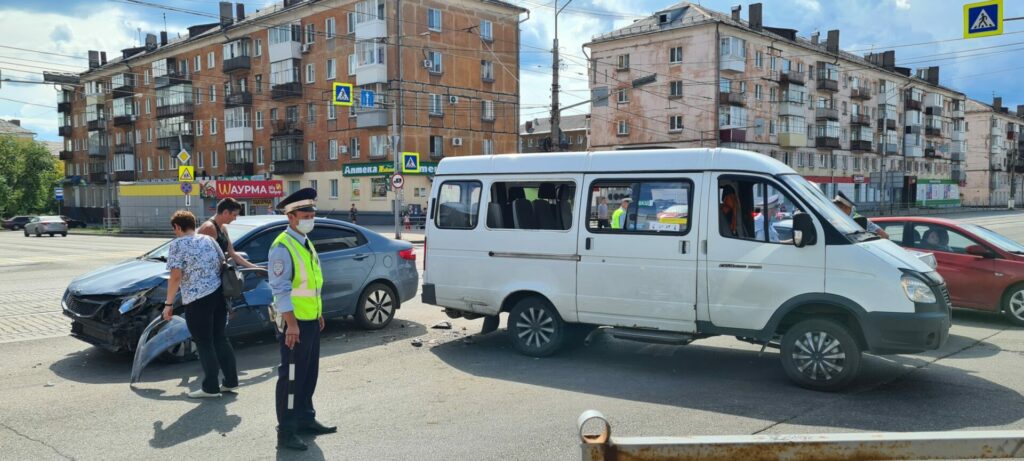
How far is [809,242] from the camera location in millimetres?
6238

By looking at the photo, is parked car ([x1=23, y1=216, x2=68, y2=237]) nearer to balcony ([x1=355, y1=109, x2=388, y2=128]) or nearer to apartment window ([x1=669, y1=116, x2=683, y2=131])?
balcony ([x1=355, y1=109, x2=388, y2=128])

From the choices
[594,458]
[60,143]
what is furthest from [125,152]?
[594,458]

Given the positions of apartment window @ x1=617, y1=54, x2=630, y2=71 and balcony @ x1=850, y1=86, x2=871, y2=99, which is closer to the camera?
apartment window @ x1=617, y1=54, x2=630, y2=71

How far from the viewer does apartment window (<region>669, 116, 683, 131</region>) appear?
2089 inches

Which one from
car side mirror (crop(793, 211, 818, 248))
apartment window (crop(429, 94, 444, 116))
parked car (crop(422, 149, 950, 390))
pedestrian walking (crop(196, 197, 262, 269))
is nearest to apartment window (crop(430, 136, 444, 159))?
apartment window (crop(429, 94, 444, 116))

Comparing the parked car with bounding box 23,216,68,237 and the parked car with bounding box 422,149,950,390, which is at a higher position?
the parked car with bounding box 422,149,950,390

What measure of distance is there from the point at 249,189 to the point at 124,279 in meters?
34.8

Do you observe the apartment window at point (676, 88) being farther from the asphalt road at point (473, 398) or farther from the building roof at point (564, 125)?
the asphalt road at point (473, 398)

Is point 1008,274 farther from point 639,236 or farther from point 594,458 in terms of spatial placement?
point 594,458

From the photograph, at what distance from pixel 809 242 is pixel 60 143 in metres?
142

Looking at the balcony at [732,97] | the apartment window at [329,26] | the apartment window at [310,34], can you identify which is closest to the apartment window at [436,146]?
the apartment window at [329,26]

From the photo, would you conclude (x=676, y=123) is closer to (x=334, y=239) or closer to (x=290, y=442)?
(x=334, y=239)

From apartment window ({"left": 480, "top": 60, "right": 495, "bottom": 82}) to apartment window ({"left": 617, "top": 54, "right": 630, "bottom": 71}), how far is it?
1256cm

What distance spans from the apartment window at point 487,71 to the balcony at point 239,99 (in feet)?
61.5
